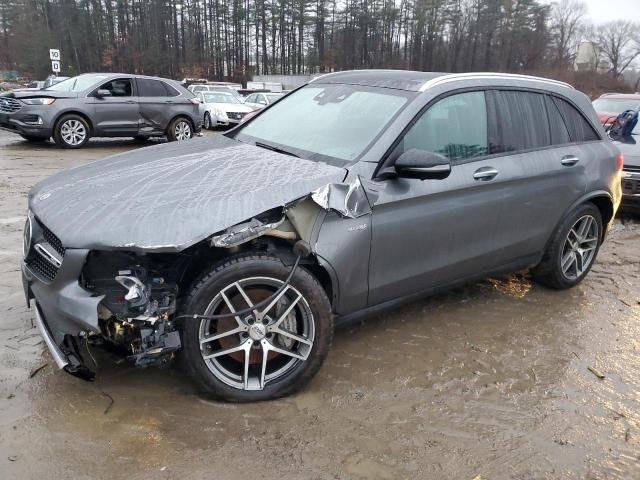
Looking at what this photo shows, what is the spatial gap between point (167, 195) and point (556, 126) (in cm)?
312

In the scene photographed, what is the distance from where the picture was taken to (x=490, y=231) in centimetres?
363

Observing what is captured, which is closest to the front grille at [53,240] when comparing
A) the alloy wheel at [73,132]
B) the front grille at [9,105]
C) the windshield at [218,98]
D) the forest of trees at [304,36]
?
the alloy wheel at [73,132]

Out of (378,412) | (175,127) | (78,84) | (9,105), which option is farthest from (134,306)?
(175,127)

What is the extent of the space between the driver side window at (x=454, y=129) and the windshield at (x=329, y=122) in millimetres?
192

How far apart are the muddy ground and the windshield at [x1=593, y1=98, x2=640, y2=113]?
29.6ft

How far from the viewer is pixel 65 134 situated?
1132cm

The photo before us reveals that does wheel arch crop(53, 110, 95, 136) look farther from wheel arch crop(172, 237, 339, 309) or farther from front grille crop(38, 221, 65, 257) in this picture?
wheel arch crop(172, 237, 339, 309)

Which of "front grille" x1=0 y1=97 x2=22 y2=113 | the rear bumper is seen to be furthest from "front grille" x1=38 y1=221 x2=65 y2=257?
"front grille" x1=0 y1=97 x2=22 y2=113

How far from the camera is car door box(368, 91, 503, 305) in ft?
10.1

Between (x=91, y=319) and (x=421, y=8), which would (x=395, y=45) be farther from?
(x=91, y=319)

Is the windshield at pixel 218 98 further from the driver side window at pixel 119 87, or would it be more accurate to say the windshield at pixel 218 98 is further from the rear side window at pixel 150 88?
the driver side window at pixel 119 87

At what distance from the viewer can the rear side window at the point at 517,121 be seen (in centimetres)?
371

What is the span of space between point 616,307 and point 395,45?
85453 millimetres

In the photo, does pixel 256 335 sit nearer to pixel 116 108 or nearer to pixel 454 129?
pixel 454 129
